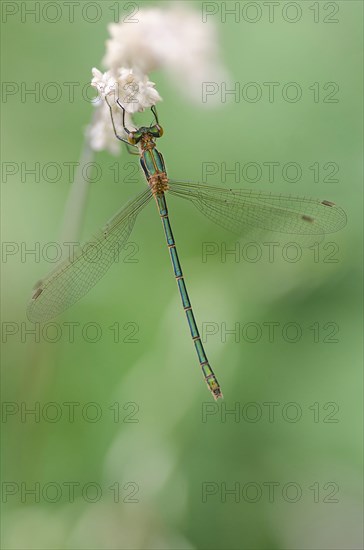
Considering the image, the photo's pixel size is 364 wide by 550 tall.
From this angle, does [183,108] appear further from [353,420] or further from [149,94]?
[353,420]

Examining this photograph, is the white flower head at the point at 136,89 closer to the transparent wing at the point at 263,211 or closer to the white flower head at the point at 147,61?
the white flower head at the point at 147,61

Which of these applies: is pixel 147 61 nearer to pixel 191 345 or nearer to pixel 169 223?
pixel 169 223

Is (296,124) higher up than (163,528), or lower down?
higher up

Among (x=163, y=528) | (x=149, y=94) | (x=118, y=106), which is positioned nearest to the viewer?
(x=149, y=94)

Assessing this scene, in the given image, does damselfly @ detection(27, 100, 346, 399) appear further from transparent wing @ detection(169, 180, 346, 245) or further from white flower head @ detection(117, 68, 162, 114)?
white flower head @ detection(117, 68, 162, 114)

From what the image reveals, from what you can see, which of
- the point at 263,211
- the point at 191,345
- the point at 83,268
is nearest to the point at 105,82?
the point at 83,268

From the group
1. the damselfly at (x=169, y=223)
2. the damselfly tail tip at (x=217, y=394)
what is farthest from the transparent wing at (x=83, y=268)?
the damselfly tail tip at (x=217, y=394)

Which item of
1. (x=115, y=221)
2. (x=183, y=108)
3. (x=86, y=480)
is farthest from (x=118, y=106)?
(x=86, y=480)

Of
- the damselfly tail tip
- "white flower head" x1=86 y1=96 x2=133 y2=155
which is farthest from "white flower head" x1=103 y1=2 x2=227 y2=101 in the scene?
the damselfly tail tip
